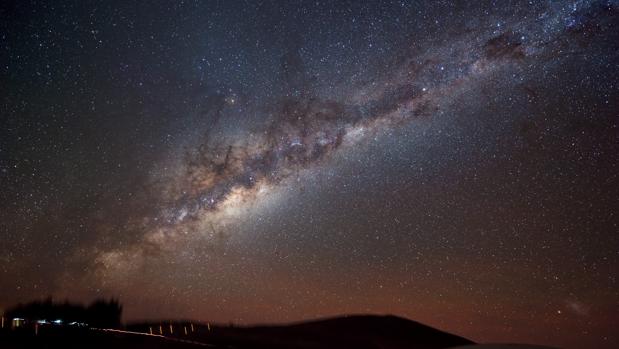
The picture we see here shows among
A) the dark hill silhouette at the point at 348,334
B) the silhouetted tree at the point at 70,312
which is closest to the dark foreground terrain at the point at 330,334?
the dark hill silhouette at the point at 348,334

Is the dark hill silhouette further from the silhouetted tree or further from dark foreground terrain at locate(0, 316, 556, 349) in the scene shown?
the silhouetted tree

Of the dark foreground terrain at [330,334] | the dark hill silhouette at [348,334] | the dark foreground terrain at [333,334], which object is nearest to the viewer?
the dark foreground terrain at [330,334]

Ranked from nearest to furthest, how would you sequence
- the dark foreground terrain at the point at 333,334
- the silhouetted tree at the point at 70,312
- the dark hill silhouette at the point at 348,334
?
the dark foreground terrain at the point at 333,334
the dark hill silhouette at the point at 348,334
the silhouetted tree at the point at 70,312

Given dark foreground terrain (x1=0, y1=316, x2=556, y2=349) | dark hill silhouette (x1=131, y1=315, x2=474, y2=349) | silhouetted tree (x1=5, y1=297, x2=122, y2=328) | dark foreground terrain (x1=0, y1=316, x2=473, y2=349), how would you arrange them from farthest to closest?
1. silhouetted tree (x1=5, y1=297, x2=122, y2=328)
2. dark hill silhouette (x1=131, y1=315, x2=474, y2=349)
3. dark foreground terrain (x1=0, y1=316, x2=473, y2=349)
4. dark foreground terrain (x1=0, y1=316, x2=556, y2=349)

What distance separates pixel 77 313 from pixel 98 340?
2884 inches

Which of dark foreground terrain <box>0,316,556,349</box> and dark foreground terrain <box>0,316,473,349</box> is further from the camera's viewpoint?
dark foreground terrain <box>0,316,473,349</box>

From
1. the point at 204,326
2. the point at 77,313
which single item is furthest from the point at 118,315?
the point at 204,326

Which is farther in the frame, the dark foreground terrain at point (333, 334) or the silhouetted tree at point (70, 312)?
the silhouetted tree at point (70, 312)

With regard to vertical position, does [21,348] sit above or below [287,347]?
above

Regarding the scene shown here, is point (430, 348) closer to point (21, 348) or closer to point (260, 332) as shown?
point (260, 332)

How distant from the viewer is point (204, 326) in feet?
194

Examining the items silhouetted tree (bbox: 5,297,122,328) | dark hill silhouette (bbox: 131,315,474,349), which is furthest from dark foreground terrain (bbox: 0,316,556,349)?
silhouetted tree (bbox: 5,297,122,328)

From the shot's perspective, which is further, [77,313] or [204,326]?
[77,313]

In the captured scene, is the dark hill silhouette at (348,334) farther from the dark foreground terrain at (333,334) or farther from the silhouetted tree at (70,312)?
the silhouetted tree at (70,312)
